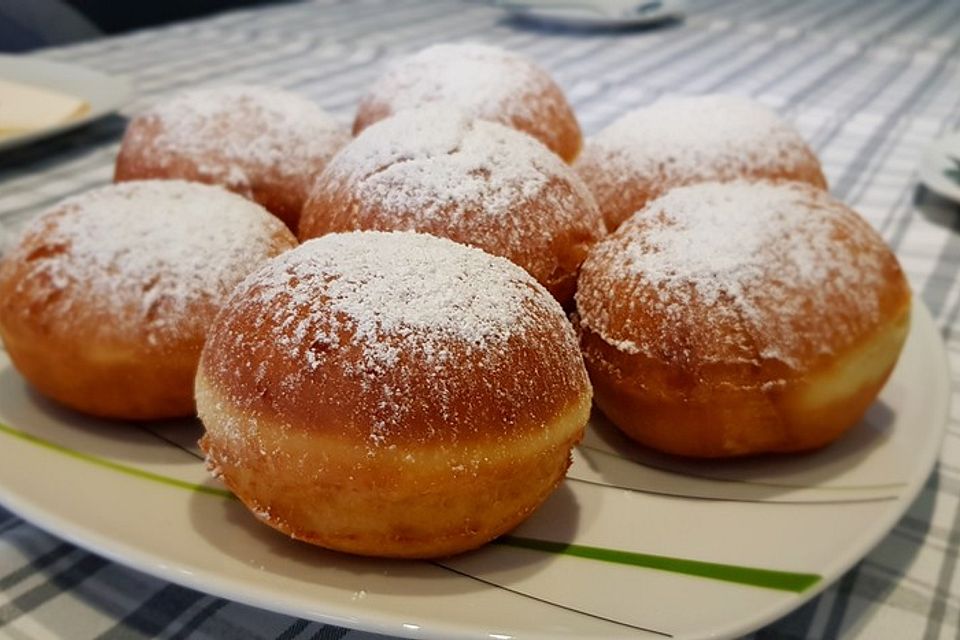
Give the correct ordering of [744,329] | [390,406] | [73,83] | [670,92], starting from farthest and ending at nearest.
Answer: [670,92]
[73,83]
[744,329]
[390,406]

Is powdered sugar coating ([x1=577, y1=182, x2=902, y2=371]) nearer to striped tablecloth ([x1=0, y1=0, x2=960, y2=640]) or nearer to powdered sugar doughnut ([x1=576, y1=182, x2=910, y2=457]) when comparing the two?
powdered sugar doughnut ([x1=576, y1=182, x2=910, y2=457])

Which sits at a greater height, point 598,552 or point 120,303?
point 120,303

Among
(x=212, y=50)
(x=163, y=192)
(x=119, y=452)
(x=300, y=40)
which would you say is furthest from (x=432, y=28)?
(x=119, y=452)

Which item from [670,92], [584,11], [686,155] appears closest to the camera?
[686,155]

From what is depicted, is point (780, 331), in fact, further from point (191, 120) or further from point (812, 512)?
point (191, 120)

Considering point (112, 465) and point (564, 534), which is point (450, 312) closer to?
point (564, 534)

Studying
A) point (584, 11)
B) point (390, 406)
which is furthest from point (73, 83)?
point (390, 406)

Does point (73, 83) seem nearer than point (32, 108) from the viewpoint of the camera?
No
